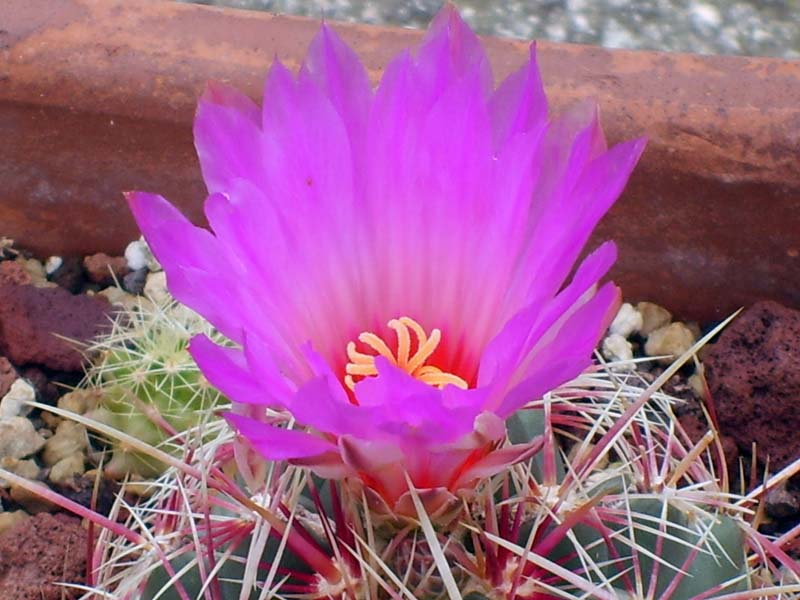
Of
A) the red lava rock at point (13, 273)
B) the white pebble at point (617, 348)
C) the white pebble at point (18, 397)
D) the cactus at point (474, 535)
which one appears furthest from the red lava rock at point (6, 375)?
the white pebble at point (617, 348)

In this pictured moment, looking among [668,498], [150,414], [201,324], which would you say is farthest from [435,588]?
[201,324]

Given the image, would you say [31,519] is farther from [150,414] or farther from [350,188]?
[350,188]

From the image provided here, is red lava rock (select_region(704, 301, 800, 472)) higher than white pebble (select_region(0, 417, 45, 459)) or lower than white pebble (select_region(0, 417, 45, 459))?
higher

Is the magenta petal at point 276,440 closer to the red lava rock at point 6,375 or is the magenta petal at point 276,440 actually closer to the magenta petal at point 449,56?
the magenta petal at point 449,56

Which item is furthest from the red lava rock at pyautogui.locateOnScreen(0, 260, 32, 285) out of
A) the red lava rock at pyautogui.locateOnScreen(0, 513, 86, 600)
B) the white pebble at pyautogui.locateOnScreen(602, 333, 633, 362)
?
the white pebble at pyautogui.locateOnScreen(602, 333, 633, 362)

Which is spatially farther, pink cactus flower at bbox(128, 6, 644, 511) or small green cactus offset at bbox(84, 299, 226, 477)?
small green cactus offset at bbox(84, 299, 226, 477)

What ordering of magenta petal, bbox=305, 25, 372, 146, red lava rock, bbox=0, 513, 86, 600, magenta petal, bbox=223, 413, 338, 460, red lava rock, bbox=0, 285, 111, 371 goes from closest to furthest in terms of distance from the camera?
magenta petal, bbox=223, 413, 338, 460, magenta petal, bbox=305, 25, 372, 146, red lava rock, bbox=0, 513, 86, 600, red lava rock, bbox=0, 285, 111, 371

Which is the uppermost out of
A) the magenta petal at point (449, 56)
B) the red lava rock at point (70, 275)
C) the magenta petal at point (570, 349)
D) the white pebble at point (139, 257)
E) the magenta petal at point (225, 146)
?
the magenta petal at point (449, 56)

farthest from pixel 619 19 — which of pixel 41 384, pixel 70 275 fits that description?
pixel 41 384

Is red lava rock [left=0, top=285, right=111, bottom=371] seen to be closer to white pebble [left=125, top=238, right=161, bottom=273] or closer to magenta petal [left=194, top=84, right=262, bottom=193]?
white pebble [left=125, top=238, right=161, bottom=273]

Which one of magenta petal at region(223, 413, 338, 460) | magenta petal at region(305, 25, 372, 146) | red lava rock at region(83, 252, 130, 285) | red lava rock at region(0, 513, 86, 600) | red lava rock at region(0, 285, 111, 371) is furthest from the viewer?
red lava rock at region(83, 252, 130, 285)
